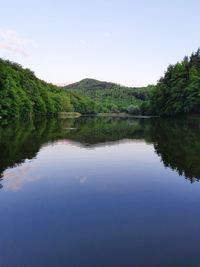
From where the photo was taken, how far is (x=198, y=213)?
12.7 meters

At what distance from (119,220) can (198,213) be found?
114 inches

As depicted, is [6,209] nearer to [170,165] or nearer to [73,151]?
[170,165]

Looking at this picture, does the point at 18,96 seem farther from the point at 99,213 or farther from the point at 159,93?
the point at 99,213

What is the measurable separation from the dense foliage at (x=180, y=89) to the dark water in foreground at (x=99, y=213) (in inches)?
3439

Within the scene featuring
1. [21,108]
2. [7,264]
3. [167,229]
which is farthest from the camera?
[21,108]

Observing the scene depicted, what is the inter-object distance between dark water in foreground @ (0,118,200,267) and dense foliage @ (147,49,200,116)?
3439 inches

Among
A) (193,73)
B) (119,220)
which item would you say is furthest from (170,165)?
(193,73)

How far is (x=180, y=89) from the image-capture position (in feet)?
380

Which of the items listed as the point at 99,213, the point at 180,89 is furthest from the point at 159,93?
the point at 99,213

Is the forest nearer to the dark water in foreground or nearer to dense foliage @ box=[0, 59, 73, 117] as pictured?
dense foliage @ box=[0, 59, 73, 117]

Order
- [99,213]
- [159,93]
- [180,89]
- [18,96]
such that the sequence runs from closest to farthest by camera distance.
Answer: [99,213] < [18,96] < [180,89] < [159,93]

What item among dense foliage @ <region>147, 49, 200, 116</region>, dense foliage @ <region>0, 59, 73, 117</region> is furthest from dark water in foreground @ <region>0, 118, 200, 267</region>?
dense foliage @ <region>147, 49, 200, 116</region>

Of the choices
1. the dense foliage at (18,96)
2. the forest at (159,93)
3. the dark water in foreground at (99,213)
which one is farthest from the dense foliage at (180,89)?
the dark water in foreground at (99,213)

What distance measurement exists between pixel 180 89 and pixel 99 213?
354 ft
